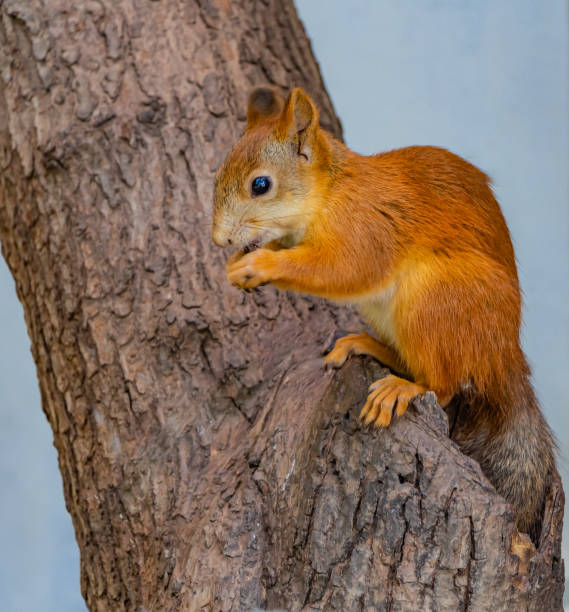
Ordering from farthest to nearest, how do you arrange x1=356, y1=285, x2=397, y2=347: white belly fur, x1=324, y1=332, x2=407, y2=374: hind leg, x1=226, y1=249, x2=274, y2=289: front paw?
x1=324, y1=332, x2=407, y2=374: hind leg → x1=356, y1=285, x2=397, y2=347: white belly fur → x1=226, y1=249, x2=274, y2=289: front paw

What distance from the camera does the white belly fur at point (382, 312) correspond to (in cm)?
196

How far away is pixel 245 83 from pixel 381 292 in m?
1.13

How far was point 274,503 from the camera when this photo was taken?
197cm

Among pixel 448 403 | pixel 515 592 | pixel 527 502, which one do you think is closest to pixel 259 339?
pixel 448 403

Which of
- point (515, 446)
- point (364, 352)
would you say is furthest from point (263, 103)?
point (515, 446)

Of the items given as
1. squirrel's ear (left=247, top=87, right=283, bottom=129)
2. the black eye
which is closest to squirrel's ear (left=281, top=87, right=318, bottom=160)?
the black eye

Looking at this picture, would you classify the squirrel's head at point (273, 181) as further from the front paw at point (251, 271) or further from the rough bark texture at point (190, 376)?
the rough bark texture at point (190, 376)

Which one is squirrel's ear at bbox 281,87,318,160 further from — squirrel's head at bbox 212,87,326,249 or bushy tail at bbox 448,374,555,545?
bushy tail at bbox 448,374,555,545

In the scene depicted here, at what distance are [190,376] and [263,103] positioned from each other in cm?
77

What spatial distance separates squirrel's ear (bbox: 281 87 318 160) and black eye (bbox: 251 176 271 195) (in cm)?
11

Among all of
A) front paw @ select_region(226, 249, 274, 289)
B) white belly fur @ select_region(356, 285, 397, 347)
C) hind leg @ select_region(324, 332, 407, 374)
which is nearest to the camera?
front paw @ select_region(226, 249, 274, 289)

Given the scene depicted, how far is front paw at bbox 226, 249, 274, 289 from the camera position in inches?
70.1

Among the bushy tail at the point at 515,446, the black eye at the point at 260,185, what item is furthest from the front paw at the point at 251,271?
the bushy tail at the point at 515,446

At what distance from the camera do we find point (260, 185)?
1854 millimetres
